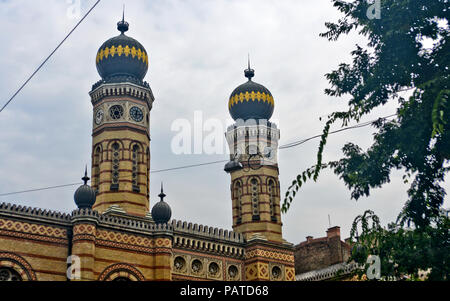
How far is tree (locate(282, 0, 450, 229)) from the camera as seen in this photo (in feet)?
25.6

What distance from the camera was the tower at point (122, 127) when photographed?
28.8m

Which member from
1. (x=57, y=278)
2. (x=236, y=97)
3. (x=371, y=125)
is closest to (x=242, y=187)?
(x=236, y=97)

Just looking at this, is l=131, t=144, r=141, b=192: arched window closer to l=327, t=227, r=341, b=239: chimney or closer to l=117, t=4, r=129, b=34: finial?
l=117, t=4, r=129, b=34: finial

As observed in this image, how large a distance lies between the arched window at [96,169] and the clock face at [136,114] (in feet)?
8.14

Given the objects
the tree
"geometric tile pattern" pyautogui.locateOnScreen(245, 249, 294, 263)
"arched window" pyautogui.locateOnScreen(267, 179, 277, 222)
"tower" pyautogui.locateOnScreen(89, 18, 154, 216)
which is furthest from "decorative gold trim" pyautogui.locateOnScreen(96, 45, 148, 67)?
the tree

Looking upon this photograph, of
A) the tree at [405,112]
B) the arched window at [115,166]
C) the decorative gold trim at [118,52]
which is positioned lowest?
the tree at [405,112]

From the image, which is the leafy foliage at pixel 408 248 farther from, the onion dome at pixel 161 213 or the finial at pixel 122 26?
the finial at pixel 122 26

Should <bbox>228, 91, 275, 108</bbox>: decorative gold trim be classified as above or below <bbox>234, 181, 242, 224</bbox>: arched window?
above

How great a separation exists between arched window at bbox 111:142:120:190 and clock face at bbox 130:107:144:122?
1790 millimetres

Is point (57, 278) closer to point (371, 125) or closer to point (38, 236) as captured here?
point (38, 236)

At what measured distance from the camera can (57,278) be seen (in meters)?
23.8

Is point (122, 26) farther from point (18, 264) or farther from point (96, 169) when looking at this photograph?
point (18, 264)

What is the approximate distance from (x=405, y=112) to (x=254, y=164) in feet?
82.4

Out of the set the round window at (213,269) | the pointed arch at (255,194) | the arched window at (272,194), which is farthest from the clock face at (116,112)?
the arched window at (272,194)
